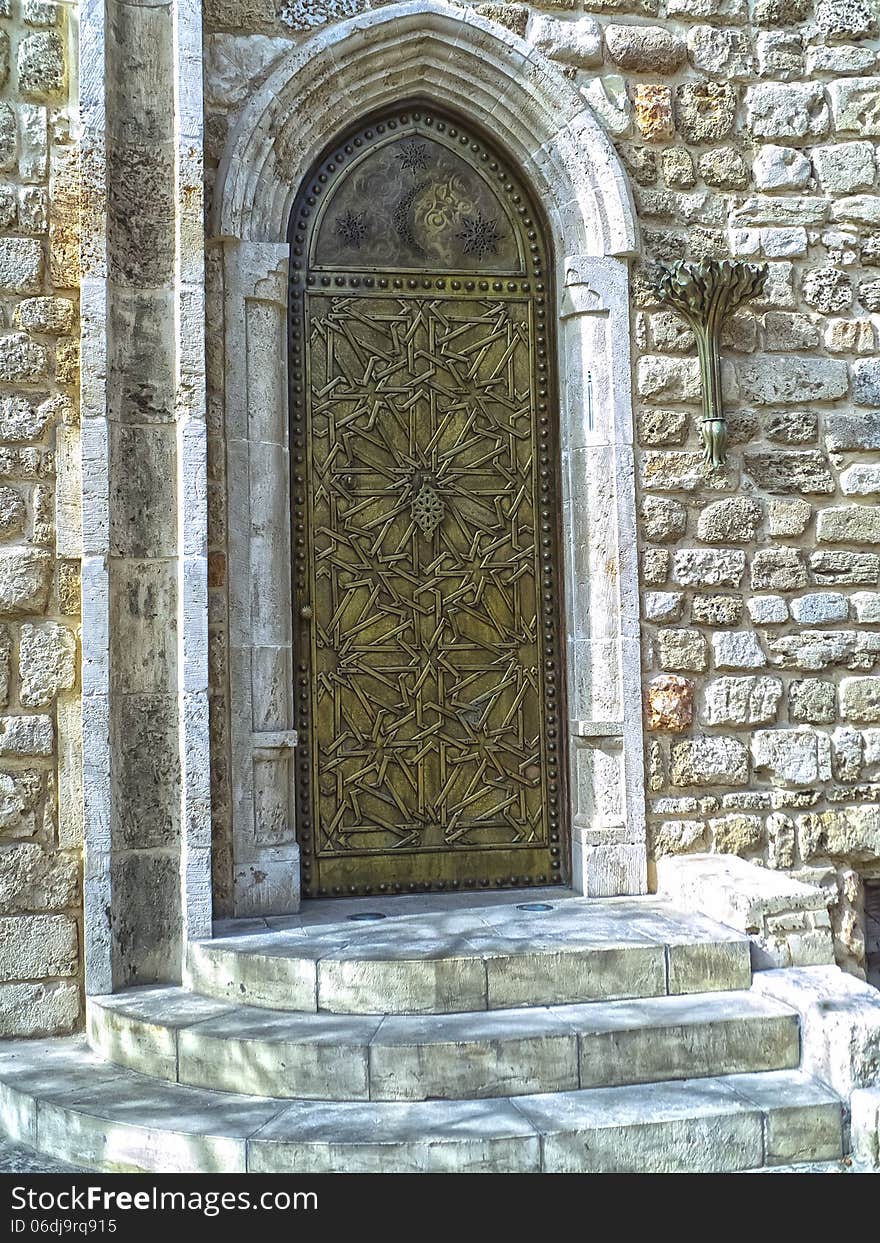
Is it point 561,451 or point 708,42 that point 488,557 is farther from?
point 708,42

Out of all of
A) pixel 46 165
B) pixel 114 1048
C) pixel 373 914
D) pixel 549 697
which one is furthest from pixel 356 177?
pixel 114 1048

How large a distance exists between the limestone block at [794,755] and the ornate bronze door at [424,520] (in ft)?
2.74

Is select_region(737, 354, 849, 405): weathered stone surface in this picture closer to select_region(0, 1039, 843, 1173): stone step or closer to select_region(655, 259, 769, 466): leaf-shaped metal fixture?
select_region(655, 259, 769, 466): leaf-shaped metal fixture

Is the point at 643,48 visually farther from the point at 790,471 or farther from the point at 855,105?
the point at 790,471

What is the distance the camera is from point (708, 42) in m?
5.37

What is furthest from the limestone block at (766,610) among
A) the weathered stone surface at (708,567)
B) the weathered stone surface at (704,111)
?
the weathered stone surface at (704,111)

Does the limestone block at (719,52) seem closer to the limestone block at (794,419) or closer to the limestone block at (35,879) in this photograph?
the limestone block at (794,419)

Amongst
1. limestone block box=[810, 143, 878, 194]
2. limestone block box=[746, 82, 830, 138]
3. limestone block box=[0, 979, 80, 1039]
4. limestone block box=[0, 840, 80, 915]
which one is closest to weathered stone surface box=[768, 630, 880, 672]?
limestone block box=[810, 143, 878, 194]

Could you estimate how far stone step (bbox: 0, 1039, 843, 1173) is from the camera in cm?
342

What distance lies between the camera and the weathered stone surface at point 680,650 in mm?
5230

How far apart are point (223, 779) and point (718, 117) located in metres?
3.39

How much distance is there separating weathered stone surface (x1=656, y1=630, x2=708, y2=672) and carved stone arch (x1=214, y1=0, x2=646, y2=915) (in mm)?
126

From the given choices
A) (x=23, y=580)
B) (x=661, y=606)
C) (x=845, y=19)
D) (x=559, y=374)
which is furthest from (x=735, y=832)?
(x=845, y=19)

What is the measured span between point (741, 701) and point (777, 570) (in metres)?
0.57
